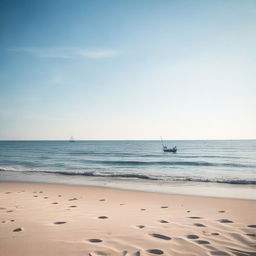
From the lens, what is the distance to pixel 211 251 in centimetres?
372

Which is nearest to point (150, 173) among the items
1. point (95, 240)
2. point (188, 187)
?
point (188, 187)

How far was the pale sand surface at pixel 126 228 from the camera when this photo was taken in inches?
149

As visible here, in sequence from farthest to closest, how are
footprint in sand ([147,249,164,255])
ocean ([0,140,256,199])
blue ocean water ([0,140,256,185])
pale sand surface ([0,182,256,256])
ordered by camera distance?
blue ocean water ([0,140,256,185])
ocean ([0,140,256,199])
pale sand surface ([0,182,256,256])
footprint in sand ([147,249,164,255])

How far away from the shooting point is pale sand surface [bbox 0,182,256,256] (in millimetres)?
3787

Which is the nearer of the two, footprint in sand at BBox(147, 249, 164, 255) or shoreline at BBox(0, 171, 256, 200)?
footprint in sand at BBox(147, 249, 164, 255)

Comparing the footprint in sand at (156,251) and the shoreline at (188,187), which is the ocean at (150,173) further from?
the footprint in sand at (156,251)

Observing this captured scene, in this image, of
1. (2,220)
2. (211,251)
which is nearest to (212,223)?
(211,251)

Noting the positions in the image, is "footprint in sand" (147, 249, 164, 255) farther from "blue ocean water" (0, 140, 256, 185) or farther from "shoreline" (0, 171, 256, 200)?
"blue ocean water" (0, 140, 256, 185)

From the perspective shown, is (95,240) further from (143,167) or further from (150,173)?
(143,167)

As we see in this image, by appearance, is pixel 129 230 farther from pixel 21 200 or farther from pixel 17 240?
pixel 21 200

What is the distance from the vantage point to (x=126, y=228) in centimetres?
490

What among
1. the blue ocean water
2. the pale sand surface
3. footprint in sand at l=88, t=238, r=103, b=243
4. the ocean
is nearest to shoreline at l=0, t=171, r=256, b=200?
the ocean

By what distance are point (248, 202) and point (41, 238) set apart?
754 cm

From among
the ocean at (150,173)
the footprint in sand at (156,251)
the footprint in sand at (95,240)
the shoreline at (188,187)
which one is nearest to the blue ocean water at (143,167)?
the ocean at (150,173)
